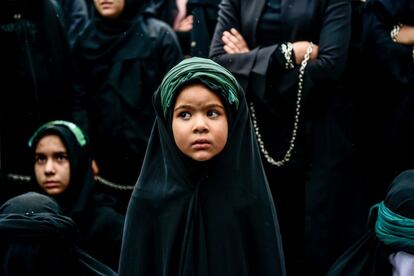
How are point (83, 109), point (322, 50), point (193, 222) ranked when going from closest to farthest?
point (193, 222) → point (322, 50) → point (83, 109)

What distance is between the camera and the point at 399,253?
13.8 ft

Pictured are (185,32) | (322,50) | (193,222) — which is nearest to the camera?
(193,222)

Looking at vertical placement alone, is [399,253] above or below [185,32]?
below

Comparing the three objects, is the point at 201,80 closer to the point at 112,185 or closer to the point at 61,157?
the point at 61,157

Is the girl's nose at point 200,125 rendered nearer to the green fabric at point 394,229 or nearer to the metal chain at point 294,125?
the green fabric at point 394,229

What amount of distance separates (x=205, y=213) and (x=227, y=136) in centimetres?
36

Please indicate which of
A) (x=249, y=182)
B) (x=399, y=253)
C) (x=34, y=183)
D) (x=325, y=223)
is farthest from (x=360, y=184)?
(x=34, y=183)

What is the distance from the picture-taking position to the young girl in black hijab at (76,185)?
5.49 m

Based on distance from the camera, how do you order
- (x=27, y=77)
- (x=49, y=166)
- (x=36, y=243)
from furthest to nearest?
(x=27, y=77) → (x=49, y=166) → (x=36, y=243)

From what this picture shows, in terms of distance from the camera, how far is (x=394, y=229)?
4.19m

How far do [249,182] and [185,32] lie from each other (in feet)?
9.33

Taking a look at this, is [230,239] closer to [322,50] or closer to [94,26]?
[322,50]

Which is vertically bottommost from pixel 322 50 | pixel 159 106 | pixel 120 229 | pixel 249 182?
pixel 120 229

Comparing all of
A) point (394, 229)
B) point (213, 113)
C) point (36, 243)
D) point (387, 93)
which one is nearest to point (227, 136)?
point (213, 113)
